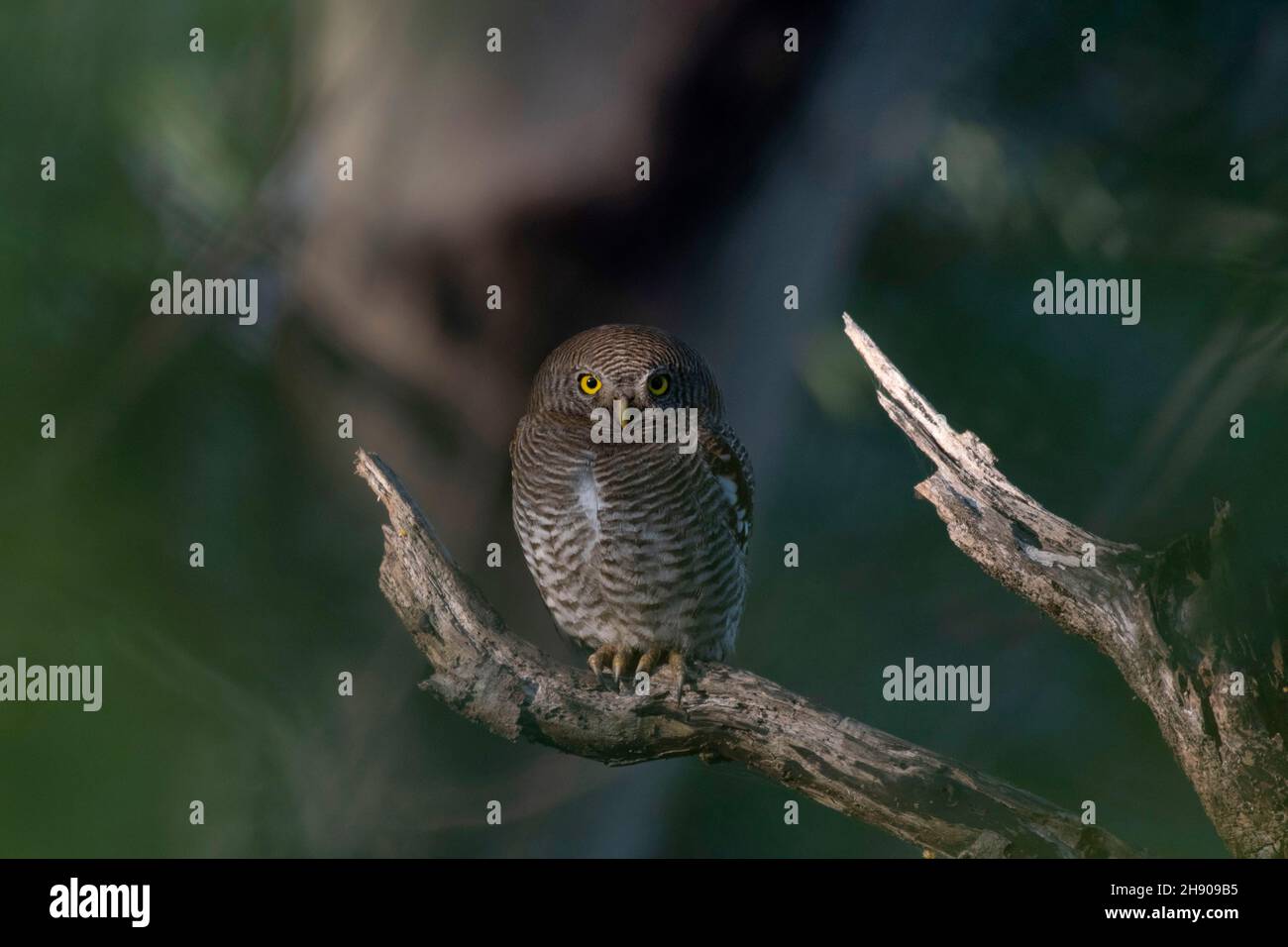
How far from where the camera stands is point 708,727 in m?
2.16

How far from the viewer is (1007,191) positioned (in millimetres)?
3285

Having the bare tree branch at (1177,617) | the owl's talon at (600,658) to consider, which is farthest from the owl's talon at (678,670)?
the bare tree branch at (1177,617)

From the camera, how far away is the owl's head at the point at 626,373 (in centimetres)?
224

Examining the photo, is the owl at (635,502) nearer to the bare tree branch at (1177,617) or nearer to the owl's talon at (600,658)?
the owl's talon at (600,658)

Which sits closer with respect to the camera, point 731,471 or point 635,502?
point 635,502

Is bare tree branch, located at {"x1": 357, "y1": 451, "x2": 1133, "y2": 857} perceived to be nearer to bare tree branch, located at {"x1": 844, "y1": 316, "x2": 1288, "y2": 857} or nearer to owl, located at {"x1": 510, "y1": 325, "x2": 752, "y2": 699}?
owl, located at {"x1": 510, "y1": 325, "x2": 752, "y2": 699}

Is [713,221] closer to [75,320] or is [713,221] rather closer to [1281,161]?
[1281,161]

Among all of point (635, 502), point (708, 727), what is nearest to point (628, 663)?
point (708, 727)

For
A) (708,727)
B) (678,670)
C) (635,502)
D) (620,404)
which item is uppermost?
(620,404)

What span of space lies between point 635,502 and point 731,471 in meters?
0.27

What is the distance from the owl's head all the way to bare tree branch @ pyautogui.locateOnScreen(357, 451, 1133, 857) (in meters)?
0.45

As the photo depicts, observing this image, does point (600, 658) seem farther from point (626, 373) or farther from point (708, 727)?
point (626, 373)

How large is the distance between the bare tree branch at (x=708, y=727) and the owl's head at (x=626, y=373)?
1.47ft

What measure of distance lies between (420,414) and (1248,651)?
2386 millimetres
